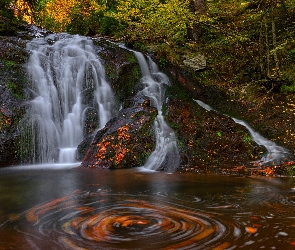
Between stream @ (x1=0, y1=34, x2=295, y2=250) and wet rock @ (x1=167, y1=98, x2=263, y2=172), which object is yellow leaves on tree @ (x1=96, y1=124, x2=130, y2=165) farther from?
wet rock @ (x1=167, y1=98, x2=263, y2=172)

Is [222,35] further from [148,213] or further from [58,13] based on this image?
[58,13]

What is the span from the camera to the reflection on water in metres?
2.77

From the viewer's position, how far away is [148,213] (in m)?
3.60

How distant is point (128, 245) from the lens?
106 inches

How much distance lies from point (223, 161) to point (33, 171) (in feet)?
14.6

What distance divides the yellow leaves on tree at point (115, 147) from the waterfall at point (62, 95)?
1304mm

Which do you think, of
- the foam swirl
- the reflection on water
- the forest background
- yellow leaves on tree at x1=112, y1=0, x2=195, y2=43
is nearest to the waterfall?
yellow leaves on tree at x1=112, y1=0, x2=195, y2=43

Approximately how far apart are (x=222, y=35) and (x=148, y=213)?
11304 millimetres

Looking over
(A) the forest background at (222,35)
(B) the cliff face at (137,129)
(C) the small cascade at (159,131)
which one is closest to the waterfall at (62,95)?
(B) the cliff face at (137,129)

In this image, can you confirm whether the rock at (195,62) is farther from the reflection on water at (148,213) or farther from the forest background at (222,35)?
the reflection on water at (148,213)

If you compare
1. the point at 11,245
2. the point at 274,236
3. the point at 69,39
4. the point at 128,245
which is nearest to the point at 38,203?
the point at 11,245

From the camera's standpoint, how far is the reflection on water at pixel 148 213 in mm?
2766

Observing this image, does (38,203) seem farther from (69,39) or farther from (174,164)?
(69,39)

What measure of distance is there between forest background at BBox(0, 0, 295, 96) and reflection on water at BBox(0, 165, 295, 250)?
252 inches
